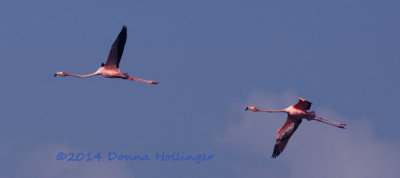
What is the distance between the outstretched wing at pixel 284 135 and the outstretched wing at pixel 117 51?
8.49 metres

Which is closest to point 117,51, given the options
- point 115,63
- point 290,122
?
point 115,63

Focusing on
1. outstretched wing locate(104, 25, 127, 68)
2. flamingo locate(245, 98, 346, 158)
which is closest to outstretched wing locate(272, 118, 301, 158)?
flamingo locate(245, 98, 346, 158)

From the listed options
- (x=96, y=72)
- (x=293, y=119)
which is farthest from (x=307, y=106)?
(x=96, y=72)

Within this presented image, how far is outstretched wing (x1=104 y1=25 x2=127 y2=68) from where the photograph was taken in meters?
42.9

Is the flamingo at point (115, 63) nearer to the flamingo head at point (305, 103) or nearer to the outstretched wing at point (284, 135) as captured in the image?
the outstretched wing at point (284, 135)

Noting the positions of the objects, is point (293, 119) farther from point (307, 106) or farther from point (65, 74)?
point (65, 74)

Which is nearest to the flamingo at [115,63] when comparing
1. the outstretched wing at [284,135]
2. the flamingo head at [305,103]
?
the outstretched wing at [284,135]

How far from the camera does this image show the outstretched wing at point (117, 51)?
42.9 metres

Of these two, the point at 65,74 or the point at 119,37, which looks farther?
the point at 65,74

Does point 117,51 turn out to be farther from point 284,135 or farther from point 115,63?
point 284,135

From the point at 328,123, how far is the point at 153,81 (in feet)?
28.5

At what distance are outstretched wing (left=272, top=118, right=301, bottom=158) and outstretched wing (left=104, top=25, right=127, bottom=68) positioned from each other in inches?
334

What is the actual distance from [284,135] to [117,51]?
8984 mm

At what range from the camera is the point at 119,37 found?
141 feet
